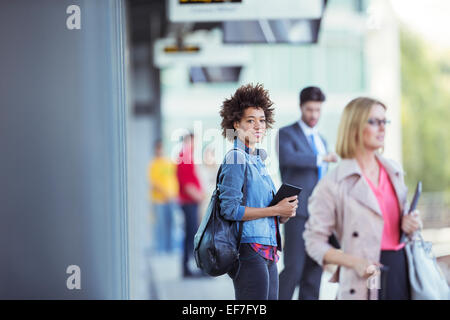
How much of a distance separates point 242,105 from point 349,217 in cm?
78

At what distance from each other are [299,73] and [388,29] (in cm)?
59

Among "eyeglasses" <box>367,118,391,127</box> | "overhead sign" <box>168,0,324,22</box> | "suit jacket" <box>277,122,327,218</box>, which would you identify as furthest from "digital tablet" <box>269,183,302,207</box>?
"overhead sign" <box>168,0,324,22</box>

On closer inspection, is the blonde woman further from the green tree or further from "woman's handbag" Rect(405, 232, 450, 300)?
the green tree

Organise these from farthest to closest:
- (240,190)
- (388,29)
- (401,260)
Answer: (388,29) < (401,260) < (240,190)

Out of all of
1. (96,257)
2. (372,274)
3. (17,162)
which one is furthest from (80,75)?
(372,274)

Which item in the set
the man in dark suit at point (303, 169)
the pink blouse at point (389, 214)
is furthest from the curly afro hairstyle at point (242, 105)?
the pink blouse at point (389, 214)

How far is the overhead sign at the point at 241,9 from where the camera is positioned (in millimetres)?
3387

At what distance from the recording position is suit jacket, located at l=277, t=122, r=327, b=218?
328 cm

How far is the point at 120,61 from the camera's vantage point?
3219 mm

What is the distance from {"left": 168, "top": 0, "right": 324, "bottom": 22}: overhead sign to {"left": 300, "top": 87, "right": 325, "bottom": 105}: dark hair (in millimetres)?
403

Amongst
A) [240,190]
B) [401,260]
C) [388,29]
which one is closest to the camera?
[240,190]

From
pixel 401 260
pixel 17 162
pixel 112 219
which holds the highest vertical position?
pixel 17 162

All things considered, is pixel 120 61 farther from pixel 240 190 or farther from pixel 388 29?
pixel 388 29

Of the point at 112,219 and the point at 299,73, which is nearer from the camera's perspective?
the point at 112,219
